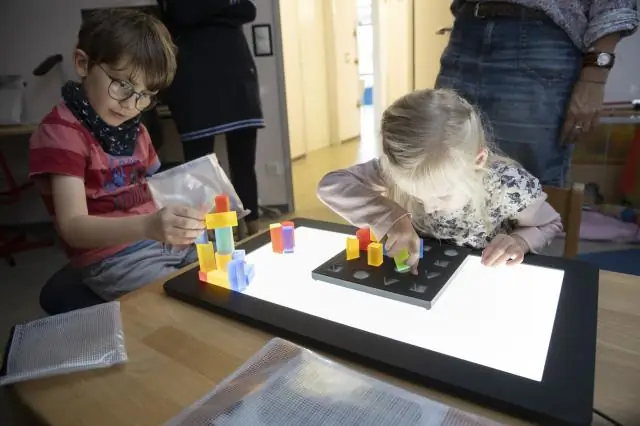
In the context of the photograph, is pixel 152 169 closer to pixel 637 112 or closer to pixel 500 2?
pixel 500 2

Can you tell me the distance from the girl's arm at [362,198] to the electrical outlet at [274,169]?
1.86 meters

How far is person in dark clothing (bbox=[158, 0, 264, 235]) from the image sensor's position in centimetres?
187

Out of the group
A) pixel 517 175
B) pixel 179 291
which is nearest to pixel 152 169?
pixel 179 291

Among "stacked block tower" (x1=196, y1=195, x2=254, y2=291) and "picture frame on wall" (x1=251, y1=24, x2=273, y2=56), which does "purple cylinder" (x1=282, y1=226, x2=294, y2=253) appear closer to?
"stacked block tower" (x1=196, y1=195, x2=254, y2=291)

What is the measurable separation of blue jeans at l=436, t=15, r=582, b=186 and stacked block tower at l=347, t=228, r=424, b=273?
46 centimetres

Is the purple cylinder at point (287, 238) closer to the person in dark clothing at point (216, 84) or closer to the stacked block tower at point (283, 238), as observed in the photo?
the stacked block tower at point (283, 238)

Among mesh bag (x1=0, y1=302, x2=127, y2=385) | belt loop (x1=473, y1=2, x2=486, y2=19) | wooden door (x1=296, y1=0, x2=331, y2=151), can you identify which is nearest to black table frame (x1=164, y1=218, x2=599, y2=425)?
mesh bag (x1=0, y1=302, x2=127, y2=385)

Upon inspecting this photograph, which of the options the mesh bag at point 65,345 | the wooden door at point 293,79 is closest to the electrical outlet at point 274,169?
the wooden door at point 293,79

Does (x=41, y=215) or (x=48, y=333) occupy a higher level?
(x=48, y=333)

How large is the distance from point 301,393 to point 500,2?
0.95 m

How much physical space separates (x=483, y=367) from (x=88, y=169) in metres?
0.78

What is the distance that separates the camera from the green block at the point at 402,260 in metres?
0.71

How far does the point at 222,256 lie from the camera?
74 cm

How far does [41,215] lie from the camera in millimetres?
2994
